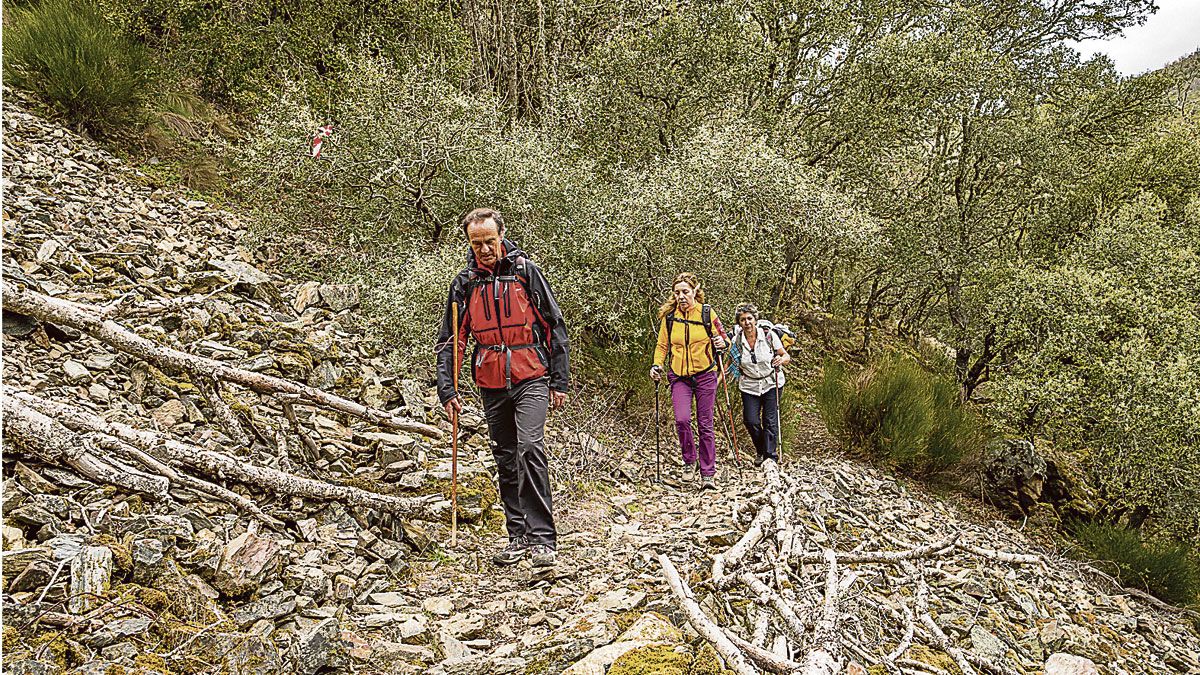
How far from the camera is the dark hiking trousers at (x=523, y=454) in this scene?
440 cm

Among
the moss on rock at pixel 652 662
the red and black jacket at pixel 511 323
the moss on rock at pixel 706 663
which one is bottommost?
the moss on rock at pixel 706 663

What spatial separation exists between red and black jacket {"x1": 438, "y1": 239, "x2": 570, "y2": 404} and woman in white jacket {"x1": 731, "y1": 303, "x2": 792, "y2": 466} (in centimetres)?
329

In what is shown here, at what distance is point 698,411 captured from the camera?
7.02 m

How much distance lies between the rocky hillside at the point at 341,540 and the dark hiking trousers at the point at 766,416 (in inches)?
13.7

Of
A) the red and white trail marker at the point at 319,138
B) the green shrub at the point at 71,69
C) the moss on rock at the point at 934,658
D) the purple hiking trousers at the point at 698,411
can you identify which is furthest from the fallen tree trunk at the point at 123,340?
the green shrub at the point at 71,69

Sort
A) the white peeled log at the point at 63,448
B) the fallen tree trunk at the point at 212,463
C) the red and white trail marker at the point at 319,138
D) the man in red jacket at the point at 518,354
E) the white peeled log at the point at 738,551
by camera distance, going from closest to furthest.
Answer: the white peeled log at the point at 63,448, the fallen tree trunk at the point at 212,463, the white peeled log at the point at 738,551, the man in red jacket at the point at 518,354, the red and white trail marker at the point at 319,138

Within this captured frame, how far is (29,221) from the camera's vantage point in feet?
21.5

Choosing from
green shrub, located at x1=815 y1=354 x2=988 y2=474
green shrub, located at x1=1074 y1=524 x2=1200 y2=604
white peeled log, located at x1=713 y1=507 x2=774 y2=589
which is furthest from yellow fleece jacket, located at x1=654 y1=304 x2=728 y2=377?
green shrub, located at x1=1074 y1=524 x2=1200 y2=604

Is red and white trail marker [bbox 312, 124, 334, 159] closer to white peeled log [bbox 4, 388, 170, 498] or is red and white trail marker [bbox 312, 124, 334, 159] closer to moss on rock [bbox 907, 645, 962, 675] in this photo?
white peeled log [bbox 4, 388, 170, 498]

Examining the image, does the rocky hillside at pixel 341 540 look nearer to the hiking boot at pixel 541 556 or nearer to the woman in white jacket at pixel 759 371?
the hiking boot at pixel 541 556

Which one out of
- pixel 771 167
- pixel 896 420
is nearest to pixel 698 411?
pixel 771 167

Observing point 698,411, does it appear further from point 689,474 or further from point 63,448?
point 63,448

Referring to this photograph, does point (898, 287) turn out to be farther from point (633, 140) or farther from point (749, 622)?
point (749, 622)

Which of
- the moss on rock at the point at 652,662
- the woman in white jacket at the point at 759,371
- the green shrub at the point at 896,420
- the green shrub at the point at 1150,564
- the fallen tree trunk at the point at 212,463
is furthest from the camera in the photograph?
the green shrub at the point at 896,420
